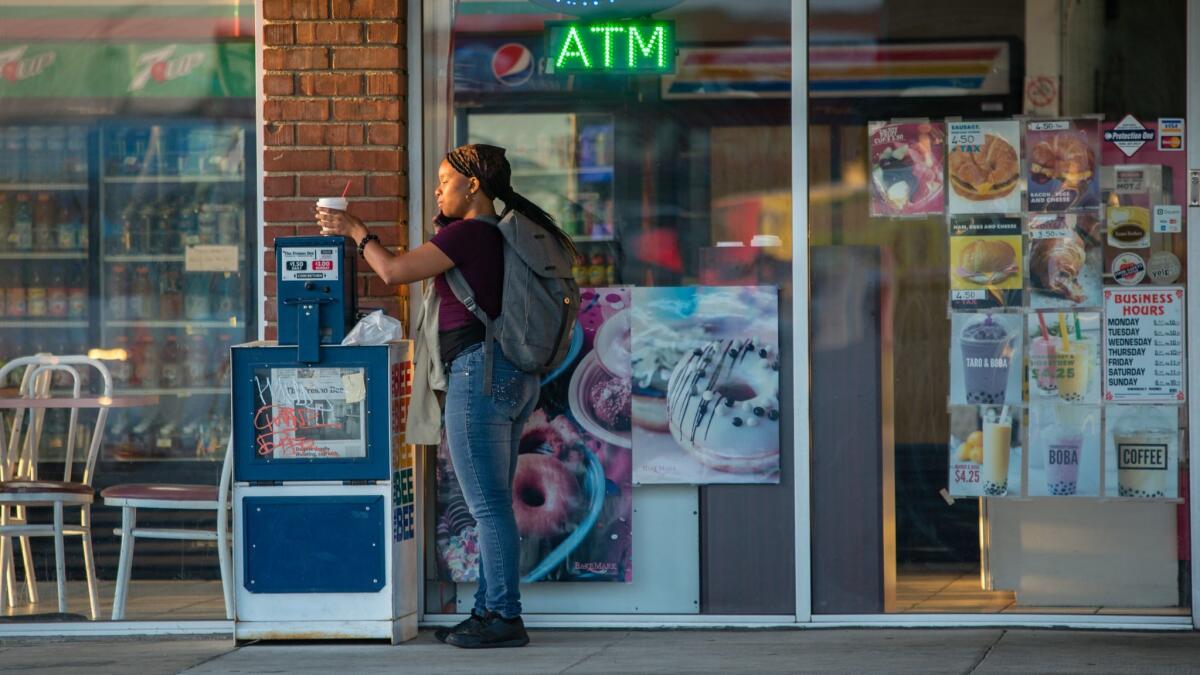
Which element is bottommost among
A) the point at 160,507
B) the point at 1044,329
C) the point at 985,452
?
the point at 160,507

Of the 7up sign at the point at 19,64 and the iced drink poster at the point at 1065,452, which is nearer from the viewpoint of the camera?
the iced drink poster at the point at 1065,452

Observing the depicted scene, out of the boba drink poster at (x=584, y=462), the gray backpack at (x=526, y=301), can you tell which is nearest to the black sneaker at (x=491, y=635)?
the boba drink poster at (x=584, y=462)

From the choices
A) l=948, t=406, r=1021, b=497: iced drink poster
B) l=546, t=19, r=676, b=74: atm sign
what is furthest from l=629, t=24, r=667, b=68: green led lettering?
l=948, t=406, r=1021, b=497: iced drink poster

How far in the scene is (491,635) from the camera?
6109 mm

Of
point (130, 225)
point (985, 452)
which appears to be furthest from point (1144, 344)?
point (130, 225)

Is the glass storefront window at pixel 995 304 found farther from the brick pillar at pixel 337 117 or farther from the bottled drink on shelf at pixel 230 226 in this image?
the bottled drink on shelf at pixel 230 226

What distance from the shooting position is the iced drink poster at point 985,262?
6.48m

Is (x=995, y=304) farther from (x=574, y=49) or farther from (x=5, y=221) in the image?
(x=5, y=221)

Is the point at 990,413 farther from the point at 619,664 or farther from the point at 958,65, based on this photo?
the point at 619,664

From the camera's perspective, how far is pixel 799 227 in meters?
6.48

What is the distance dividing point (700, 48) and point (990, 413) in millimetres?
1828

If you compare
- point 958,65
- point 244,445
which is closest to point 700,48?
point 958,65

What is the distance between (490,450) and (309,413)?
68 centimetres

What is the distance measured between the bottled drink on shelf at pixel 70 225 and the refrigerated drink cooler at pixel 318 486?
1109mm
